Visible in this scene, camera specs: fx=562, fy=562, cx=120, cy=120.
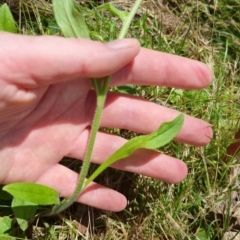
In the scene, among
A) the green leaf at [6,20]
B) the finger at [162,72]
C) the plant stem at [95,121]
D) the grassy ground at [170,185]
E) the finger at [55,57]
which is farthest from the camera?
the grassy ground at [170,185]

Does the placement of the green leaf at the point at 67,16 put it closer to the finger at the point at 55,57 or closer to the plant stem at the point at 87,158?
the finger at the point at 55,57

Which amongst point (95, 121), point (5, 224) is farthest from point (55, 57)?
point (5, 224)

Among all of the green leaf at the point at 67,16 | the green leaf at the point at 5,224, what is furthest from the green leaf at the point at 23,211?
the green leaf at the point at 67,16

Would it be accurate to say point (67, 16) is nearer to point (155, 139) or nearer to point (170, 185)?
point (155, 139)

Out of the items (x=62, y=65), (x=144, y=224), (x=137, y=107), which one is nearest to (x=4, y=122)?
(x=62, y=65)

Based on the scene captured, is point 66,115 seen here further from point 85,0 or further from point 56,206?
point 85,0

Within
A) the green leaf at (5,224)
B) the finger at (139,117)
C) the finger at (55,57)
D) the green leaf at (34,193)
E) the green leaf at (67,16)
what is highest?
the green leaf at (67,16)

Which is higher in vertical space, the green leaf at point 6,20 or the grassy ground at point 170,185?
the green leaf at point 6,20
